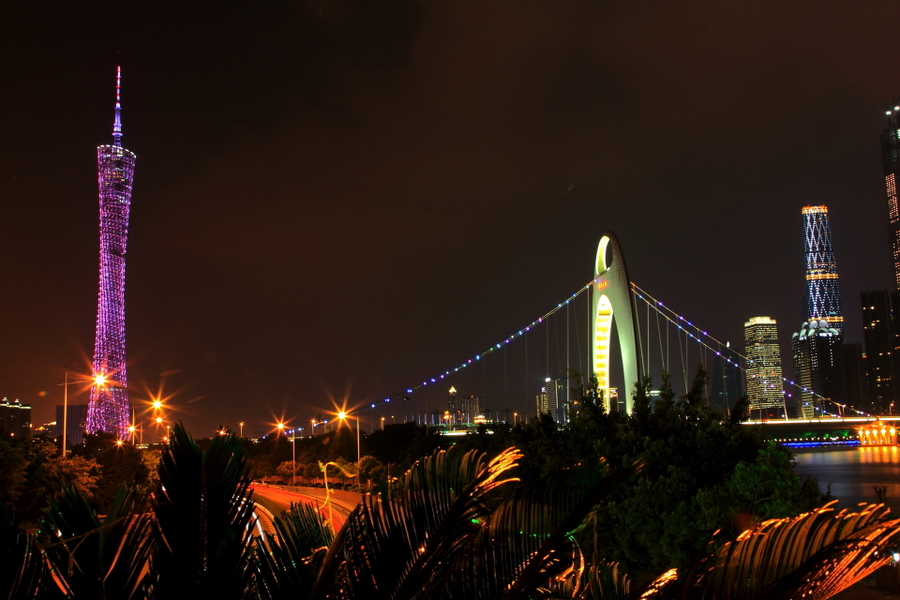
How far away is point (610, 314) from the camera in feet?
173

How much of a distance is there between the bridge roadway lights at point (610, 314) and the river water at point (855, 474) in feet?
32.9

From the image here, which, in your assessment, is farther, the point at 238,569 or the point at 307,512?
the point at 307,512

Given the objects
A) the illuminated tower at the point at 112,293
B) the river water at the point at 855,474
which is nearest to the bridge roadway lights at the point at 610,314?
the river water at the point at 855,474

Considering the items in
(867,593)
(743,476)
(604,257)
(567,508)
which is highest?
(604,257)

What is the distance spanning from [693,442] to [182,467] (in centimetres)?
1415

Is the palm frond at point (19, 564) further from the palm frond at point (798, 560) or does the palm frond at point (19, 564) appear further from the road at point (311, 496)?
the road at point (311, 496)

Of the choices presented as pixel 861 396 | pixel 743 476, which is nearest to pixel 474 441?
pixel 743 476

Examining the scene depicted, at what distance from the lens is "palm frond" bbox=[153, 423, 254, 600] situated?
9.68 ft

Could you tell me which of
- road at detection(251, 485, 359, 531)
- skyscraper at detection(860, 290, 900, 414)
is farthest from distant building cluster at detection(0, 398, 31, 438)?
skyscraper at detection(860, 290, 900, 414)

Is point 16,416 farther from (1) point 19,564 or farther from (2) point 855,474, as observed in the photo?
(1) point 19,564

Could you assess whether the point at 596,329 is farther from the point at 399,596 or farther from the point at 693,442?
the point at 399,596

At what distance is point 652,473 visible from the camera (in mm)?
14938

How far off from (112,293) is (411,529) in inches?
2484

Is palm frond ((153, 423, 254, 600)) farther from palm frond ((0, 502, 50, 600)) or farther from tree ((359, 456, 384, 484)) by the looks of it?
tree ((359, 456, 384, 484))
